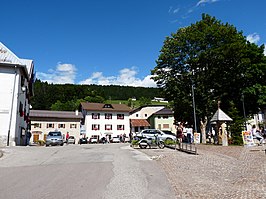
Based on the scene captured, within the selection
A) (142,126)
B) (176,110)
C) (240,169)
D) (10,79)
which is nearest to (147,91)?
(142,126)

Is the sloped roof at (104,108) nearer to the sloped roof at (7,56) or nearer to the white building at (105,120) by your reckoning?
the white building at (105,120)

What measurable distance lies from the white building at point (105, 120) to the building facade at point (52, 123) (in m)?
2.73

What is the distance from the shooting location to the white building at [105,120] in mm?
61594

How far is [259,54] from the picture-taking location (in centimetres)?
3369

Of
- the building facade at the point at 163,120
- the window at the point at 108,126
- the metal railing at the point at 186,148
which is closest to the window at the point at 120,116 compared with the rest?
the window at the point at 108,126

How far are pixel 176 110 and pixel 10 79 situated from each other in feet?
66.2

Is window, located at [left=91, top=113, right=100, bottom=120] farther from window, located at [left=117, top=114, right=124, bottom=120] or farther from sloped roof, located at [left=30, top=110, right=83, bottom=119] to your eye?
window, located at [left=117, top=114, right=124, bottom=120]

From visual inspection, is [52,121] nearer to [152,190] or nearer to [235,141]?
[235,141]

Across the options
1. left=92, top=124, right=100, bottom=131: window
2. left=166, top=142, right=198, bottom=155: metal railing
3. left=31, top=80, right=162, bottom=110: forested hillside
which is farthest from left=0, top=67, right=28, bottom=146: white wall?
left=31, top=80, right=162, bottom=110: forested hillside

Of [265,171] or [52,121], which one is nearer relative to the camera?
[265,171]

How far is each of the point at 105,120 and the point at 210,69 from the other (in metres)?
36.4

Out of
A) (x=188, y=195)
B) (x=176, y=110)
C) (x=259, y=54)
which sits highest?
(x=259, y=54)

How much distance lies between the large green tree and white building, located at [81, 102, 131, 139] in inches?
1227

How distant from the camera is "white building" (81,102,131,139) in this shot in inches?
2425
